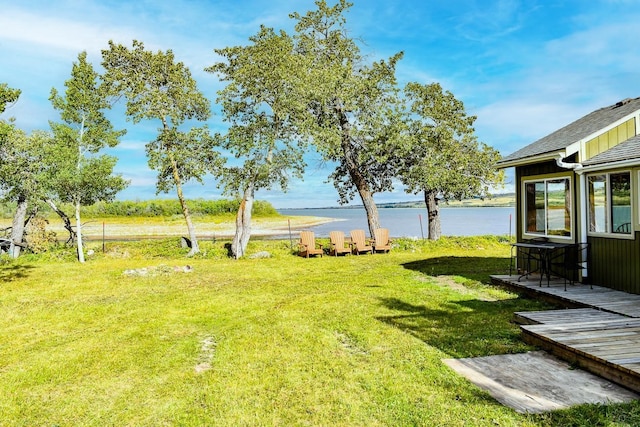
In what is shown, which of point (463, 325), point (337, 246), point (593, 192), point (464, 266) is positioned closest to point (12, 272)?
point (337, 246)

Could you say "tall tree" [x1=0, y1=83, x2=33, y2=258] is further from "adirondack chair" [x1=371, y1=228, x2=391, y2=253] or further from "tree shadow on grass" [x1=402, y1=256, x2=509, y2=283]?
"adirondack chair" [x1=371, y1=228, x2=391, y2=253]

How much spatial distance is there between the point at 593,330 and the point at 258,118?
43.3 ft

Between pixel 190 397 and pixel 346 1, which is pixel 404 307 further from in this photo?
pixel 346 1

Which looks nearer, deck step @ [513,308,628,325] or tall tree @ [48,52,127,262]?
deck step @ [513,308,628,325]

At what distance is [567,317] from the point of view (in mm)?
5703

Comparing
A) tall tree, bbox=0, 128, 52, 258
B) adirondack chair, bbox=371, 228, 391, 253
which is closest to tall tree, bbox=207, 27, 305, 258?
adirondack chair, bbox=371, 228, 391, 253

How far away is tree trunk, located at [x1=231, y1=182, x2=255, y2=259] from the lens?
50.3ft

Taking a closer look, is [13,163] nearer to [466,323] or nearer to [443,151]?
[466,323]

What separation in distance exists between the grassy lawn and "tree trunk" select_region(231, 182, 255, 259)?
4326 mm

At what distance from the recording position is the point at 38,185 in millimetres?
12281

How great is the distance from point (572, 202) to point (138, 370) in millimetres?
8824

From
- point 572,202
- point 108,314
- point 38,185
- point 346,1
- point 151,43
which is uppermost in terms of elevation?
point 346,1

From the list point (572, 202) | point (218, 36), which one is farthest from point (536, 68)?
point (218, 36)

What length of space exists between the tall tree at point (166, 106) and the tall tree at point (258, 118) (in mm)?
990
